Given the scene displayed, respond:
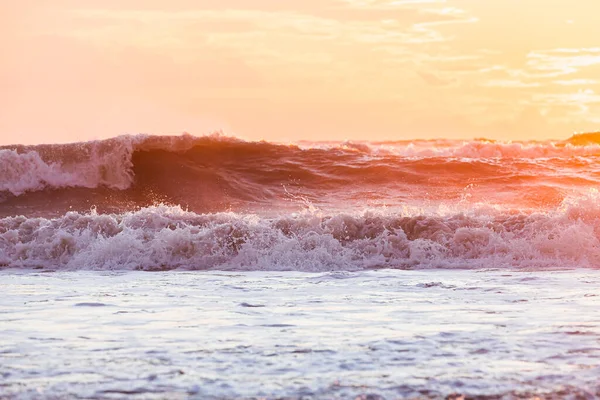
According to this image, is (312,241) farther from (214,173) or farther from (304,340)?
(214,173)

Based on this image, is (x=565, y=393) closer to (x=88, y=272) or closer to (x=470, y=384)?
(x=470, y=384)

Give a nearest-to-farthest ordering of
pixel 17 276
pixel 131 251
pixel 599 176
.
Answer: pixel 17 276 < pixel 131 251 < pixel 599 176

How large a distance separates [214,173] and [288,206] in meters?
4.13

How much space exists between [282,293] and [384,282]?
141cm

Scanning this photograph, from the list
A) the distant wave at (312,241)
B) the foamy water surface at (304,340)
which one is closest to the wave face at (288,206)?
the distant wave at (312,241)

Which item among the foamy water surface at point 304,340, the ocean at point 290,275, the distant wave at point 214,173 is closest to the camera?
the foamy water surface at point 304,340

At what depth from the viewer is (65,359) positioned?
4867 mm

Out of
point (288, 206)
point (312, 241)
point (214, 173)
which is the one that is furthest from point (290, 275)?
point (214, 173)

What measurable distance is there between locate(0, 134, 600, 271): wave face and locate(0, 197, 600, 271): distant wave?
22mm

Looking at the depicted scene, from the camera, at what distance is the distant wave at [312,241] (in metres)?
11.1

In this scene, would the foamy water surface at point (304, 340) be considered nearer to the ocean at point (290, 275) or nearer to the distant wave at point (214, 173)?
the ocean at point (290, 275)

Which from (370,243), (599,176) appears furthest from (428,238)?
(599,176)

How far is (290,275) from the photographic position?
9961 millimetres

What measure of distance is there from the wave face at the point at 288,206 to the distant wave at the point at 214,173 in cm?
4
